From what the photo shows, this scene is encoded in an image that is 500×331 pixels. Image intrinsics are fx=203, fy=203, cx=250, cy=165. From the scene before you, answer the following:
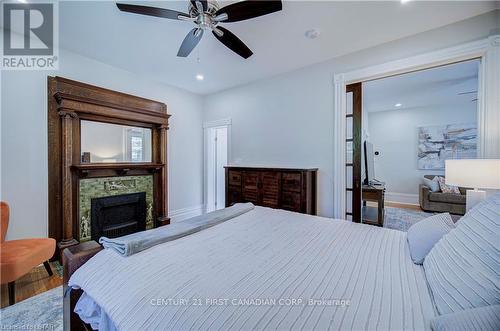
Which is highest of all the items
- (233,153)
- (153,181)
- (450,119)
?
(450,119)

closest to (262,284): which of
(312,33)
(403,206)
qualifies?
(312,33)

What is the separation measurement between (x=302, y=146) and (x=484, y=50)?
2160 millimetres

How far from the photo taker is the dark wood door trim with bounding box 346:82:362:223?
2.87 m

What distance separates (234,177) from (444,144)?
5.30 metres

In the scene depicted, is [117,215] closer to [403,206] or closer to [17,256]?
[17,256]

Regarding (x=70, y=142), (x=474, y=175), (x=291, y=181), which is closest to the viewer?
(x=474, y=175)

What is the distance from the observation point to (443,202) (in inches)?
174

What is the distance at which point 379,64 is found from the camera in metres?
2.65

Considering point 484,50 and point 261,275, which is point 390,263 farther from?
point 484,50

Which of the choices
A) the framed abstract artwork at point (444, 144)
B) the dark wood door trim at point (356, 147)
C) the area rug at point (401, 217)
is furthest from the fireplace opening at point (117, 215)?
the framed abstract artwork at point (444, 144)

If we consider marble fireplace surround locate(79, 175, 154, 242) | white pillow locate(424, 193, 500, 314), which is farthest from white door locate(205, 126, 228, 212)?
white pillow locate(424, 193, 500, 314)

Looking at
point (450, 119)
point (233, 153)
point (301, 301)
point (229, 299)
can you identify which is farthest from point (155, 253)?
point (450, 119)

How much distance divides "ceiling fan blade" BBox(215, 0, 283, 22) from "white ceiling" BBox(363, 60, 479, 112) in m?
2.78

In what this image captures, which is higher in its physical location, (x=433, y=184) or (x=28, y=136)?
(x=28, y=136)
